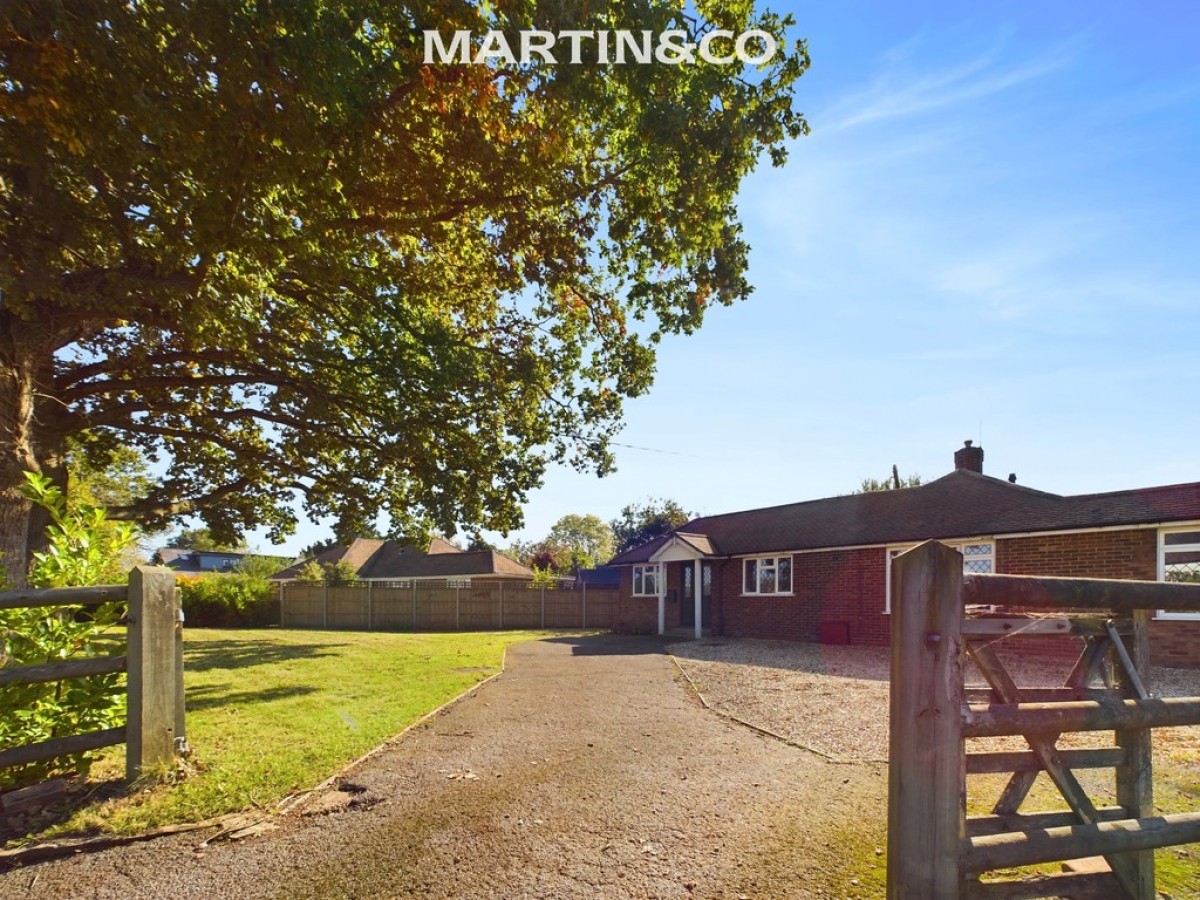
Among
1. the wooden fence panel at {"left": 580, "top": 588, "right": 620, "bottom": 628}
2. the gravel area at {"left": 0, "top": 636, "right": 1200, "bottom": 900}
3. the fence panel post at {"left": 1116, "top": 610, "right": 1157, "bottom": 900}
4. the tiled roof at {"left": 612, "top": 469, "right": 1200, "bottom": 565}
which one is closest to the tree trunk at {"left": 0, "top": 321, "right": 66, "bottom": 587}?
the gravel area at {"left": 0, "top": 636, "right": 1200, "bottom": 900}

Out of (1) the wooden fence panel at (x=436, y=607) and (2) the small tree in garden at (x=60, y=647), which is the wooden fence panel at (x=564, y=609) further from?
(2) the small tree in garden at (x=60, y=647)

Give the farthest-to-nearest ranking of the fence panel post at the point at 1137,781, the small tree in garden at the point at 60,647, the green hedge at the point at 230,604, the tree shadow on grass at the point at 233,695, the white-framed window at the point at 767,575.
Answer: the green hedge at the point at 230,604
the white-framed window at the point at 767,575
the tree shadow on grass at the point at 233,695
the small tree in garden at the point at 60,647
the fence panel post at the point at 1137,781

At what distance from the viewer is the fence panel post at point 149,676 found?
4.70 metres

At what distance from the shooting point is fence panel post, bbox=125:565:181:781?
470 centimetres

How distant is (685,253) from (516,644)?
13.7m

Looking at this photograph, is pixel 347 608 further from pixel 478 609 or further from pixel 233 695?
pixel 233 695

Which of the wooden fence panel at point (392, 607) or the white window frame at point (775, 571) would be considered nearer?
the white window frame at point (775, 571)

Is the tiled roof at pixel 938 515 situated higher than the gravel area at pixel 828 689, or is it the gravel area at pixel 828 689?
the tiled roof at pixel 938 515

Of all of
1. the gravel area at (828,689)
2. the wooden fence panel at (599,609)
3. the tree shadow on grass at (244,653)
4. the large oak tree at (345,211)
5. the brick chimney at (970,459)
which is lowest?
the wooden fence panel at (599,609)

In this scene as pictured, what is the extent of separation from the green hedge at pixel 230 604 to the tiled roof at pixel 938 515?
1690 cm

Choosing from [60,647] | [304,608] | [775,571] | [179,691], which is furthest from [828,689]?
[304,608]

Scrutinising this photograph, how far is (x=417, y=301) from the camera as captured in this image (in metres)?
12.9

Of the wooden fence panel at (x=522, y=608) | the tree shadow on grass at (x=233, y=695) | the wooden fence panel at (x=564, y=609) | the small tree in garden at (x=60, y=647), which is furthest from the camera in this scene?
the wooden fence panel at (x=564, y=609)

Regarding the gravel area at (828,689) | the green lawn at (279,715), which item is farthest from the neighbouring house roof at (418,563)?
→ the gravel area at (828,689)
